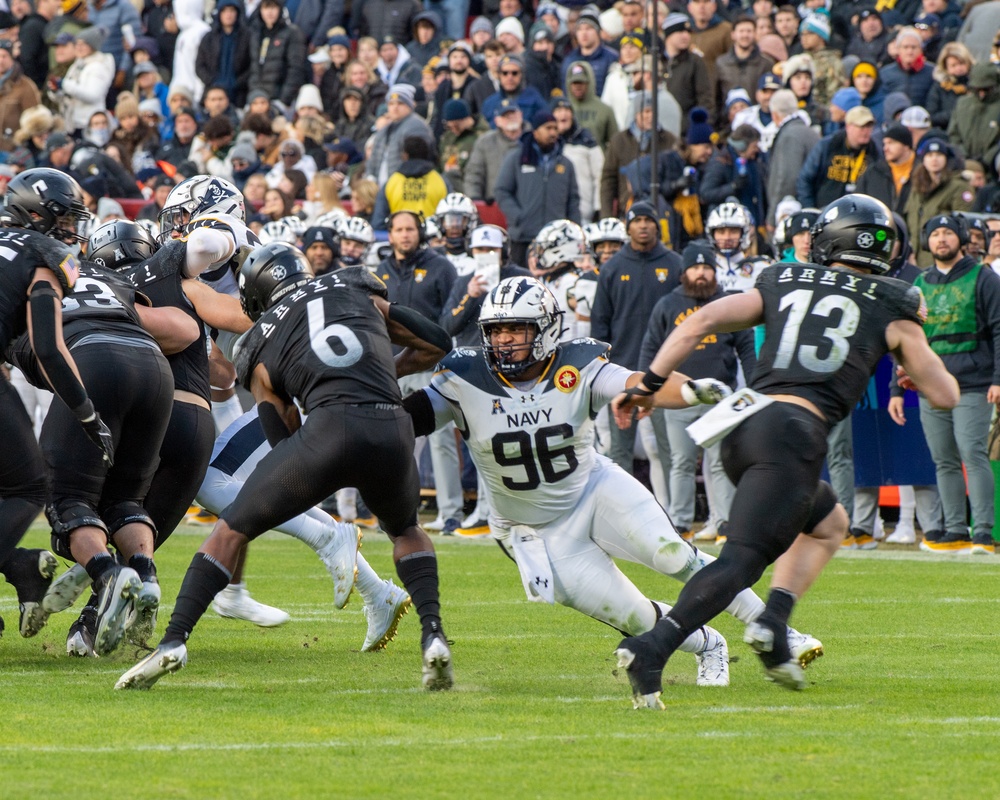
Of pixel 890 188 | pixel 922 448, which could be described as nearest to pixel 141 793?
pixel 922 448

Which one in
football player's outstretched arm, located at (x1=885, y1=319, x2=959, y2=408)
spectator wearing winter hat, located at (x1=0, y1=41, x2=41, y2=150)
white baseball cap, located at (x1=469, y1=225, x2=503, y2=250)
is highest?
football player's outstretched arm, located at (x1=885, y1=319, x2=959, y2=408)

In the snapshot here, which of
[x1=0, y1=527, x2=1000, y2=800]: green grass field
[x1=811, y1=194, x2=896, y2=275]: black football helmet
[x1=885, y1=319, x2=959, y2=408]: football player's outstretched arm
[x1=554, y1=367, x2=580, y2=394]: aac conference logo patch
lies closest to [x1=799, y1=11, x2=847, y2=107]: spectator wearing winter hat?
[x1=0, y1=527, x2=1000, y2=800]: green grass field

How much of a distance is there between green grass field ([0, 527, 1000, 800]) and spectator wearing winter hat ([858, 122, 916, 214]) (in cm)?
538

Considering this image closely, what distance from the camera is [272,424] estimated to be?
232 inches

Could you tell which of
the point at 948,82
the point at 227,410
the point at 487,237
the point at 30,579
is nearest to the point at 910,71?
the point at 948,82

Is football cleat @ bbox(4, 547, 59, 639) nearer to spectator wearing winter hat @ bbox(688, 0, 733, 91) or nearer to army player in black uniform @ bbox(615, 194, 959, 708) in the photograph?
army player in black uniform @ bbox(615, 194, 959, 708)

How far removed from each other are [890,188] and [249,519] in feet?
28.8

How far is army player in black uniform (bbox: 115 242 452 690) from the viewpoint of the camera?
18.4 ft

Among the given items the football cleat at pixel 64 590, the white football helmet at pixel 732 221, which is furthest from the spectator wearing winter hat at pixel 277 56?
the football cleat at pixel 64 590

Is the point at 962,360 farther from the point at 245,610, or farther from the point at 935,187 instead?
the point at 245,610

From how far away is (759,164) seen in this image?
48.8 feet

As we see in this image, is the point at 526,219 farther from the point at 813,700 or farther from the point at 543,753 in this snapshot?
the point at 543,753

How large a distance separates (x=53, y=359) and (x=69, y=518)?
756 millimetres

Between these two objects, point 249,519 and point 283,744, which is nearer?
point 283,744
